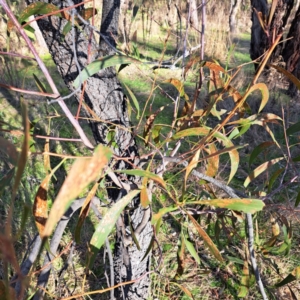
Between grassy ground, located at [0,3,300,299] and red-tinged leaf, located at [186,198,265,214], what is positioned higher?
red-tinged leaf, located at [186,198,265,214]

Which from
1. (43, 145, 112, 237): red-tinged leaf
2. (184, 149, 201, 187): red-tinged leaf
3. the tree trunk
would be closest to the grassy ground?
the tree trunk

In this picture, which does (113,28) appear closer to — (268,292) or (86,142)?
(86,142)

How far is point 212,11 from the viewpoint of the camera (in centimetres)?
479

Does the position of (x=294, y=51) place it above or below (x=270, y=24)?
below

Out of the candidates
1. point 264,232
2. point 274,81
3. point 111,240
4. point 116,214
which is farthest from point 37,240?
point 274,81

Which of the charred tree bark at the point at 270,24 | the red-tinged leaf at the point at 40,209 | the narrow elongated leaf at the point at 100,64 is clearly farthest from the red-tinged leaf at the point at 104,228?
the charred tree bark at the point at 270,24

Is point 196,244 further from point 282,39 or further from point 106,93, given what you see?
point 282,39

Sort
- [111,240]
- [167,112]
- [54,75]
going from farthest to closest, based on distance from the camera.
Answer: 1. [54,75]
2. [167,112]
3. [111,240]

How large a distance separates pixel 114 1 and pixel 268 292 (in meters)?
1.16

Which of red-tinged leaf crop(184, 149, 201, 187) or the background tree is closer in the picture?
red-tinged leaf crop(184, 149, 201, 187)

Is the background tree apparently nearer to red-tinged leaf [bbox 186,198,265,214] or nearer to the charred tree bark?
the charred tree bark

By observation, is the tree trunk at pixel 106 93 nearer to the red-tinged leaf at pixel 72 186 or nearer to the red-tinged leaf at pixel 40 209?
the red-tinged leaf at pixel 40 209

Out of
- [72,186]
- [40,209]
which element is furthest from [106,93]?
[72,186]

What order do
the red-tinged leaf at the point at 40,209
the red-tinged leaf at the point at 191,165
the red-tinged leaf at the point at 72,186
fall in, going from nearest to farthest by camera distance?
the red-tinged leaf at the point at 72,186 < the red-tinged leaf at the point at 40,209 < the red-tinged leaf at the point at 191,165
